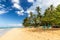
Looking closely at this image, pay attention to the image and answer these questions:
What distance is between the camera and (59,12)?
42.9 m

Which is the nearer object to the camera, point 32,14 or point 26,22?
point 32,14

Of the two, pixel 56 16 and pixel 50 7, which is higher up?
pixel 50 7

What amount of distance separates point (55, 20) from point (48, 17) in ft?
14.0

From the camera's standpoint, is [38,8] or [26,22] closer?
[38,8]

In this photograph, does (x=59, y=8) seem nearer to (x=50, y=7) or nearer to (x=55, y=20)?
(x=55, y=20)

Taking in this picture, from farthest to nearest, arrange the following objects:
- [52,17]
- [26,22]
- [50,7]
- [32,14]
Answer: [26,22] → [32,14] → [50,7] → [52,17]

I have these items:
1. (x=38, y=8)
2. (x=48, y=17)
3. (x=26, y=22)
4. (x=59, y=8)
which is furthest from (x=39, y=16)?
(x=26, y=22)

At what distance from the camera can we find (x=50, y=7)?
55656mm

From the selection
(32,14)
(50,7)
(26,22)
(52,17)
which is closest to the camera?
(52,17)

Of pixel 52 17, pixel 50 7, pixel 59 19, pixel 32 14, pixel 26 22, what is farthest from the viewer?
pixel 26 22

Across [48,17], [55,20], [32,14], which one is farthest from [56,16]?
[32,14]

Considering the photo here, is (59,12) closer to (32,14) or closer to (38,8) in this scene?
(38,8)

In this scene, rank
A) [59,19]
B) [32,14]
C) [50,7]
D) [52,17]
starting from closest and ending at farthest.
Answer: [59,19] → [52,17] → [50,7] → [32,14]

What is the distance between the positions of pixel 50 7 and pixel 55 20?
44.4 feet
